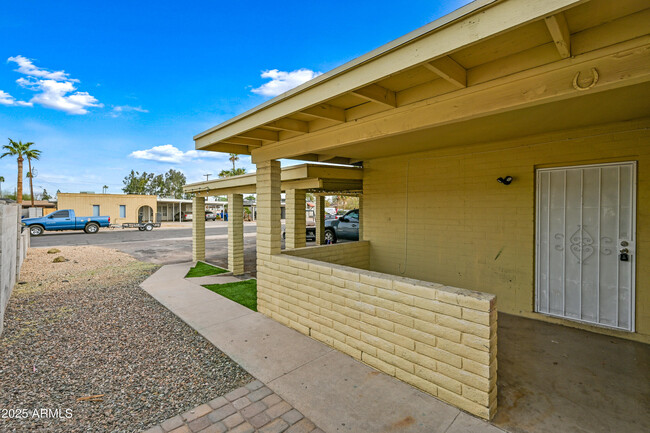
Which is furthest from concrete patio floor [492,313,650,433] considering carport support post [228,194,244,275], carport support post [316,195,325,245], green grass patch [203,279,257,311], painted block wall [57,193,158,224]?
painted block wall [57,193,158,224]

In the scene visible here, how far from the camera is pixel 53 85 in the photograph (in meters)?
36.8

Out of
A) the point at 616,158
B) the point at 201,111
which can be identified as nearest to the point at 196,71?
the point at 201,111

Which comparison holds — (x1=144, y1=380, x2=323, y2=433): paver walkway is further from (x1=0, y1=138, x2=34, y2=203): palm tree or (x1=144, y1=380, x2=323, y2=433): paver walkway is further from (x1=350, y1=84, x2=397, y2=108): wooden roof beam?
(x1=0, y1=138, x2=34, y2=203): palm tree

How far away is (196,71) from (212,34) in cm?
538

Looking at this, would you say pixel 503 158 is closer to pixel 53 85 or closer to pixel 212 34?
pixel 212 34

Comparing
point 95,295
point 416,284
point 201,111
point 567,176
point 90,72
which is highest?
point 90,72

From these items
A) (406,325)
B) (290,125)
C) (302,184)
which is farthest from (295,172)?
(406,325)

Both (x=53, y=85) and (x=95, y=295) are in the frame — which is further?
(x=53, y=85)

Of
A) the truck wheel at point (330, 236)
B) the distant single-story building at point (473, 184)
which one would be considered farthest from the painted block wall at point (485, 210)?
the truck wheel at point (330, 236)

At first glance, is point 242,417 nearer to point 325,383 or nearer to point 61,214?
point 325,383

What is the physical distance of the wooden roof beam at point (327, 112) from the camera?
3232mm

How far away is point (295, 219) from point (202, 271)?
3431mm

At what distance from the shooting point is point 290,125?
12.5ft

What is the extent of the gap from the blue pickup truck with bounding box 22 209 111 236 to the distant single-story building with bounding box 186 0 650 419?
2294 centimetres
